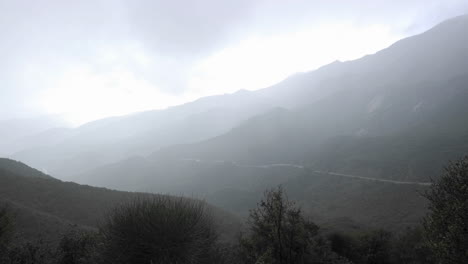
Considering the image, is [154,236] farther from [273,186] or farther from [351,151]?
[351,151]

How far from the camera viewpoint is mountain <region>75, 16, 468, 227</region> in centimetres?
6694

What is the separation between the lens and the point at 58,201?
156ft

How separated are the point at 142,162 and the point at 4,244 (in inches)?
6329

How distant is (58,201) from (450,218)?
53.0 meters

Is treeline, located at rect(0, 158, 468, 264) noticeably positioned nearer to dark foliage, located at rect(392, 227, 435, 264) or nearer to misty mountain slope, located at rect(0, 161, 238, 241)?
dark foliage, located at rect(392, 227, 435, 264)

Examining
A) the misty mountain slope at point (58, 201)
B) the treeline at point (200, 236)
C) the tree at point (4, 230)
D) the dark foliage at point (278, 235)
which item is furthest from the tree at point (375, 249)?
the tree at point (4, 230)

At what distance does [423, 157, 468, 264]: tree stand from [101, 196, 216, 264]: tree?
10.2 meters

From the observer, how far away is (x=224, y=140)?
165m

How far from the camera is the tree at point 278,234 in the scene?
1563cm

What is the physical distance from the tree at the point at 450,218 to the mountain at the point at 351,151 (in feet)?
44.0

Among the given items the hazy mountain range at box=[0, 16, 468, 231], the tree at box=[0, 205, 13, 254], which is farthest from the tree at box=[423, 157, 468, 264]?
the hazy mountain range at box=[0, 16, 468, 231]

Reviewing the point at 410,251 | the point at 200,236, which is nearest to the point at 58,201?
the point at 200,236

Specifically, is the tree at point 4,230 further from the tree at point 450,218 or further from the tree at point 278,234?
the tree at point 450,218

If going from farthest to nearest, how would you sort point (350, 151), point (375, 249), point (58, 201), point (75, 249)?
point (350, 151), point (58, 201), point (375, 249), point (75, 249)
